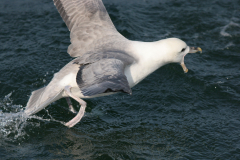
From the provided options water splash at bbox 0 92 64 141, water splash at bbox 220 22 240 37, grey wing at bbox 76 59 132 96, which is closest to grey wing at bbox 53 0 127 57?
grey wing at bbox 76 59 132 96

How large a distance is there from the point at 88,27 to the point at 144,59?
1.43 metres

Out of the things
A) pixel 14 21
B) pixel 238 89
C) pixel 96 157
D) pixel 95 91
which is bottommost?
pixel 238 89

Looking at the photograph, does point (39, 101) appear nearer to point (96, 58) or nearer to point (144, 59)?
point (96, 58)

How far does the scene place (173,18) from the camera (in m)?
9.90

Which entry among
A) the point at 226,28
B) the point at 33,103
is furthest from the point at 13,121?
the point at 226,28

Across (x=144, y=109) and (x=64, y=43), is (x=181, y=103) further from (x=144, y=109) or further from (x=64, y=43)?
(x=64, y=43)

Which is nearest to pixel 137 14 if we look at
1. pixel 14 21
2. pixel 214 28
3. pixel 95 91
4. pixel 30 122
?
pixel 214 28

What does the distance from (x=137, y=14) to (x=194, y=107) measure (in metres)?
4.45

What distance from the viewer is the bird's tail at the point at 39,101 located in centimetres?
550

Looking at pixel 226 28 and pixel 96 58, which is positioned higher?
pixel 96 58

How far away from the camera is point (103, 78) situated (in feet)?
15.1

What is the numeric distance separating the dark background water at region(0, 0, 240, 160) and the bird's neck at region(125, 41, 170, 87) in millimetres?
953

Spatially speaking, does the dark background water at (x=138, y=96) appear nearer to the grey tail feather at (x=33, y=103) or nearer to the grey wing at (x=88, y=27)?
the grey tail feather at (x=33, y=103)

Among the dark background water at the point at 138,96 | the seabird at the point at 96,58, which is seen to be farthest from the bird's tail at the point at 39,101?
the dark background water at the point at 138,96
